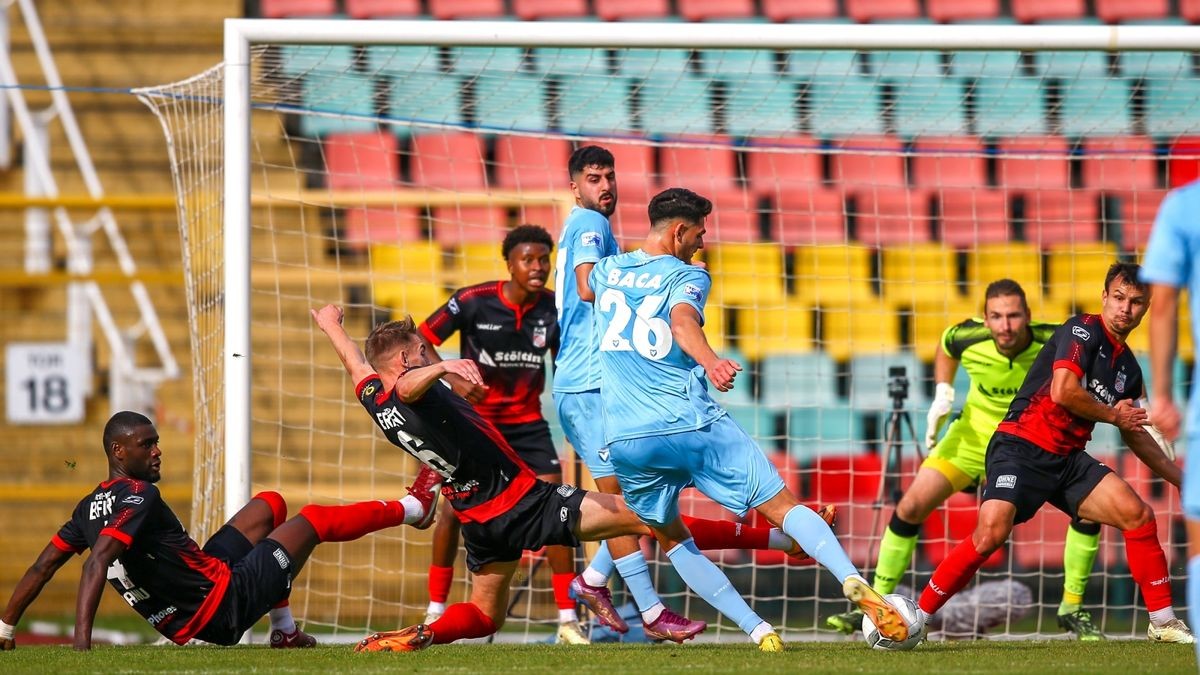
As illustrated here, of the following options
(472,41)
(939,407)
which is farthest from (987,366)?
(472,41)

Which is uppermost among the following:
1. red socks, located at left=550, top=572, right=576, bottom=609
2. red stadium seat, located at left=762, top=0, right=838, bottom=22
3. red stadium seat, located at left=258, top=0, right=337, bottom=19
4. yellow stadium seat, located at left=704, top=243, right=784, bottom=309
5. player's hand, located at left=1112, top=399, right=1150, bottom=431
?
red stadium seat, located at left=762, top=0, right=838, bottom=22

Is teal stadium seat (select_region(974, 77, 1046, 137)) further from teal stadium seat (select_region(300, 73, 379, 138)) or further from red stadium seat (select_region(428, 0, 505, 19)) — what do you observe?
red stadium seat (select_region(428, 0, 505, 19))

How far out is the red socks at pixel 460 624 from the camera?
6.41 m

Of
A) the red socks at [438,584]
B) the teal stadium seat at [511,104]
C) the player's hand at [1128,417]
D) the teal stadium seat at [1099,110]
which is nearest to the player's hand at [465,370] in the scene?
the red socks at [438,584]

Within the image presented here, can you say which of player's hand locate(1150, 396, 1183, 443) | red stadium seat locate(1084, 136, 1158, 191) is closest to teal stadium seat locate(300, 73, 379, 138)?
player's hand locate(1150, 396, 1183, 443)

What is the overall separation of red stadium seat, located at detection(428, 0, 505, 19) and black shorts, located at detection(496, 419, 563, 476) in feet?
19.2

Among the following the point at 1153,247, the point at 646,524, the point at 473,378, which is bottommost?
the point at 646,524

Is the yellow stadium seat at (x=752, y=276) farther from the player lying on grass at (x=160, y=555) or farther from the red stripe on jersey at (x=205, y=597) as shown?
the red stripe on jersey at (x=205, y=597)

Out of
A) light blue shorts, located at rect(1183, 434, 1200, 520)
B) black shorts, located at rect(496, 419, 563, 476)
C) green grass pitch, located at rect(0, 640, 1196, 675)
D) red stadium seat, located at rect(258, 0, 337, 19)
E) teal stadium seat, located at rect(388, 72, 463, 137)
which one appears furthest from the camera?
red stadium seat, located at rect(258, 0, 337, 19)

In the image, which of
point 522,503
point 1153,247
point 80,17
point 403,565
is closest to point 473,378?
point 522,503

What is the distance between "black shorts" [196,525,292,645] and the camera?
6605 millimetres

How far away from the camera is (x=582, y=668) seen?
578 centimetres

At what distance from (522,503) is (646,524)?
1.80ft

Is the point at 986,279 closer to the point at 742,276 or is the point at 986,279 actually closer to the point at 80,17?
the point at 742,276
